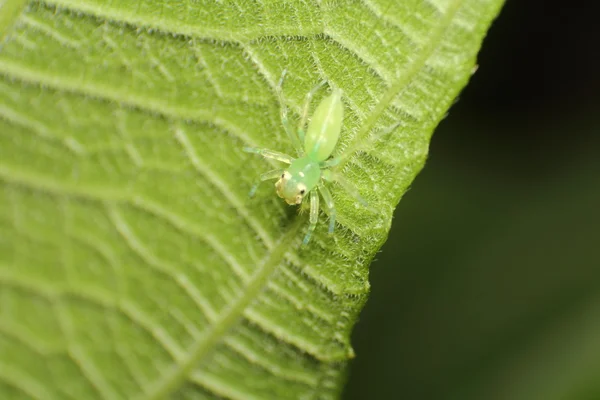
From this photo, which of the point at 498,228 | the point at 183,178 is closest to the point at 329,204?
the point at 183,178

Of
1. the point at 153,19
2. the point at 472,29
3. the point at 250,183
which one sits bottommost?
the point at 250,183

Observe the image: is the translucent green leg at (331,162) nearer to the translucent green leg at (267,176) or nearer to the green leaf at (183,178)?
the green leaf at (183,178)

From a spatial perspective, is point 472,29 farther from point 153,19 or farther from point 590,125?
point 590,125

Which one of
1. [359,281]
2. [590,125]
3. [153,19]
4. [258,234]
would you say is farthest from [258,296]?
[590,125]

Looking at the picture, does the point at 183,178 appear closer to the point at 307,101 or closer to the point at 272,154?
the point at 272,154

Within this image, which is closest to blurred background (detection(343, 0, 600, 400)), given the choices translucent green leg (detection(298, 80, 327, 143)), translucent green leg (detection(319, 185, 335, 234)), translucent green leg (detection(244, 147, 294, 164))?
translucent green leg (detection(319, 185, 335, 234))

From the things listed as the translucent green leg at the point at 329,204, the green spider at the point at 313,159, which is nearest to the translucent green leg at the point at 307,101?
the green spider at the point at 313,159
